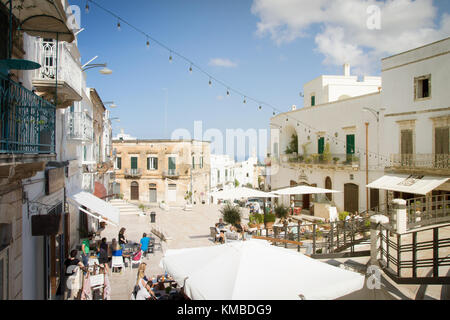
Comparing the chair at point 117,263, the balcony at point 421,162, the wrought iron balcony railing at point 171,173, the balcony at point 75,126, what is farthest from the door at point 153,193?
the chair at point 117,263

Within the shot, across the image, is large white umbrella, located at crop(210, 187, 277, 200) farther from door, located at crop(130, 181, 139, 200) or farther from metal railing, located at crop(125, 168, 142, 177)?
door, located at crop(130, 181, 139, 200)

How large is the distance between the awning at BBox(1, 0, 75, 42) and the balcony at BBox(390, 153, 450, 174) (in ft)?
57.8

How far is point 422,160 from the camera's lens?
717 inches

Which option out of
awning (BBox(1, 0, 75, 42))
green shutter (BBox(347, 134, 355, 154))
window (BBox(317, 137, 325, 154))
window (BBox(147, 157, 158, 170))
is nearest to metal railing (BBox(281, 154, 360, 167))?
green shutter (BBox(347, 134, 355, 154))

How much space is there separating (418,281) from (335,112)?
65.8ft

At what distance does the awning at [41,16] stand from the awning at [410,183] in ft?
54.2

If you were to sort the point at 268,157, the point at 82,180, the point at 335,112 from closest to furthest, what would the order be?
the point at 82,180
the point at 335,112
the point at 268,157

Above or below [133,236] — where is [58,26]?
above

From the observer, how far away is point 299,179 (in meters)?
29.4

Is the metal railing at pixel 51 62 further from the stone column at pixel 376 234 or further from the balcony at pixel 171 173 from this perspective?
the balcony at pixel 171 173

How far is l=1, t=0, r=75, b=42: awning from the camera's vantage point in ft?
16.5

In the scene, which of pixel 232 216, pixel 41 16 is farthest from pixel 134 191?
pixel 41 16
